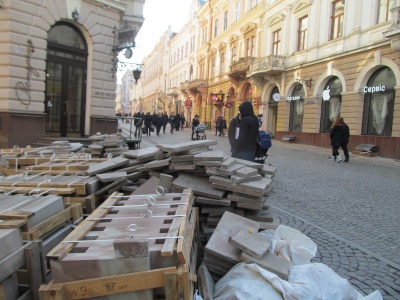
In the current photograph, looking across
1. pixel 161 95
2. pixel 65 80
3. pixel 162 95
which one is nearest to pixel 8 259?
pixel 65 80

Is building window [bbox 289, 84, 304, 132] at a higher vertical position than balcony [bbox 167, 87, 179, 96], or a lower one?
lower

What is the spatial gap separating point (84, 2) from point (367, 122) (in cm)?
1454

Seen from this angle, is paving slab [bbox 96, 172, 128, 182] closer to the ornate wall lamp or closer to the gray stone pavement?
the gray stone pavement

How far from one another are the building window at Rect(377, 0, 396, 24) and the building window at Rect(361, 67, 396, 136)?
2375mm

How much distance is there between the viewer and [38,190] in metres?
3.65

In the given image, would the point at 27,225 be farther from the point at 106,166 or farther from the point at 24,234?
the point at 106,166

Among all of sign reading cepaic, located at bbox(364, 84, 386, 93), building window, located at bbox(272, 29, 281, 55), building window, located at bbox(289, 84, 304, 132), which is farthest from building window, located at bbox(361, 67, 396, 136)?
building window, located at bbox(272, 29, 281, 55)

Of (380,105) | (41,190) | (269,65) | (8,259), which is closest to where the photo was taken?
(8,259)

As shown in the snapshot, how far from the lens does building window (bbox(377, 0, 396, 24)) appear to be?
15945 millimetres

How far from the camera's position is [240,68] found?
28.7 m

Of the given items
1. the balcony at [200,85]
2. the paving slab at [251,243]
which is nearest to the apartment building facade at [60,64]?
the paving slab at [251,243]

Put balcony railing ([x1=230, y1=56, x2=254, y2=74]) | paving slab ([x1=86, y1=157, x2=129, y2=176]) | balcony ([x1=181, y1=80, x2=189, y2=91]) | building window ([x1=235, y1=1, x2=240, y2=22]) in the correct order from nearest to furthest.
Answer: paving slab ([x1=86, y1=157, x2=129, y2=176])
balcony railing ([x1=230, y1=56, x2=254, y2=74])
building window ([x1=235, y1=1, x2=240, y2=22])
balcony ([x1=181, y1=80, x2=189, y2=91])

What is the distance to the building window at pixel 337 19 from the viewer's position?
19266 millimetres

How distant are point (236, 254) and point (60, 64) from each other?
39.1 ft
